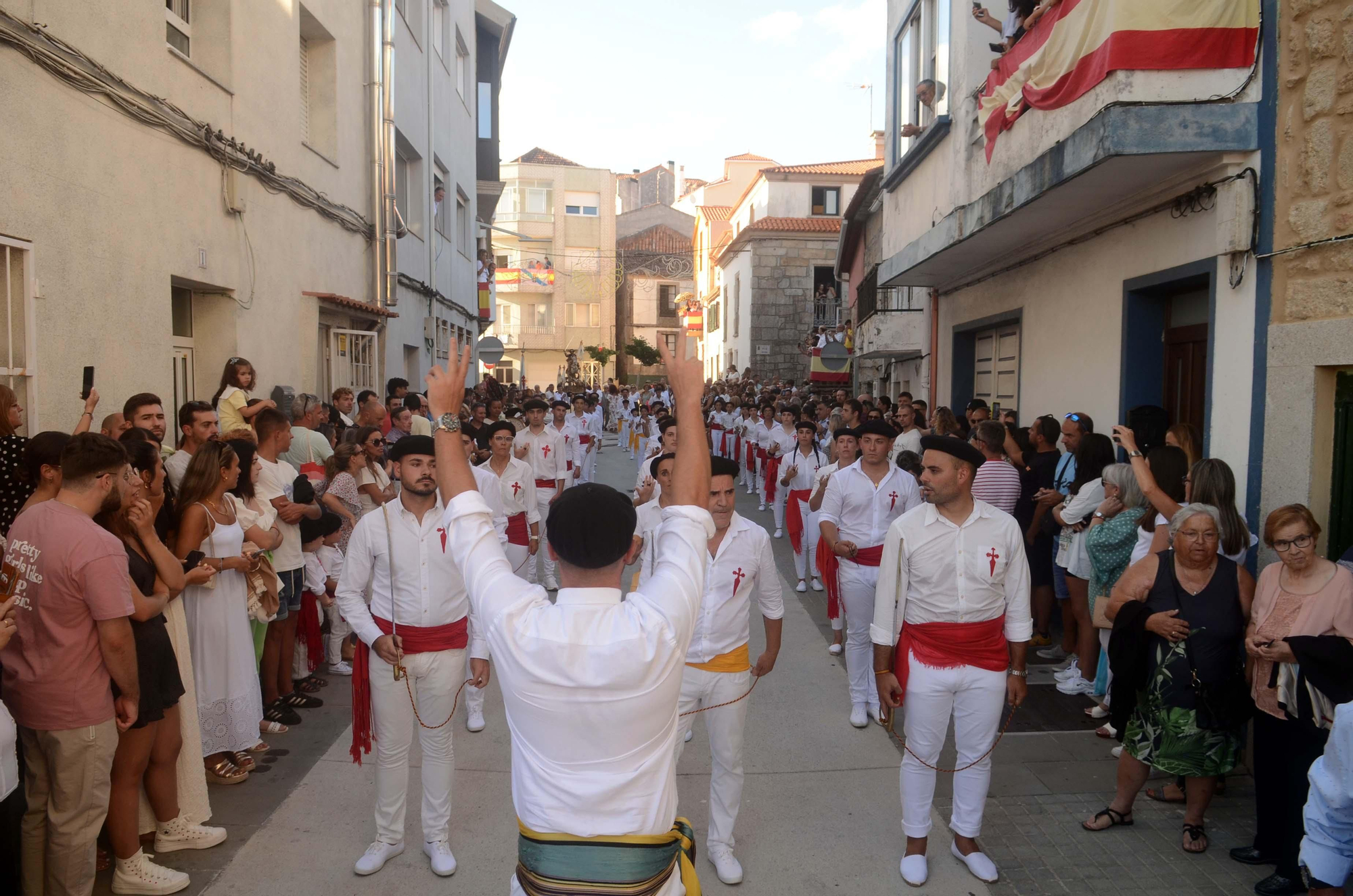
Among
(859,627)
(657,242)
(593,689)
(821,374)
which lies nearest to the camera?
(593,689)

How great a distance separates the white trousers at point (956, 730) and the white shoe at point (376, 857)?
237 cm

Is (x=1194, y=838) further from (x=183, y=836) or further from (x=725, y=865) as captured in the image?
(x=183, y=836)

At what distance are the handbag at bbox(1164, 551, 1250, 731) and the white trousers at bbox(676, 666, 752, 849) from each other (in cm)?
216

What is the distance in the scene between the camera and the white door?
12.7 metres

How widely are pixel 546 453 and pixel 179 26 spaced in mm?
5384

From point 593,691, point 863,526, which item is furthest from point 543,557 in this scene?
point 593,691

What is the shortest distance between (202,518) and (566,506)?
10.9 ft

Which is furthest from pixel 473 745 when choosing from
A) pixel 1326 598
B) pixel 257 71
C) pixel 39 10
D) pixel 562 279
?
pixel 562 279

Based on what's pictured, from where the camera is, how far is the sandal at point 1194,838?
4.49 meters

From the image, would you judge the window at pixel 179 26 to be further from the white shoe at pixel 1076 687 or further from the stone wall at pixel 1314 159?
the white shoe at pixel 1076 687

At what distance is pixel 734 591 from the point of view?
452 centimetres

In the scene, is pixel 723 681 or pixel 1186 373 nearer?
pixel 723 681

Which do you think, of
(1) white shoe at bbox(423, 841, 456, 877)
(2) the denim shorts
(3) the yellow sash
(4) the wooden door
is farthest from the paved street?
(4) the wooden door

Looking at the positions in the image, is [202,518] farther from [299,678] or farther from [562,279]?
[562,279]
